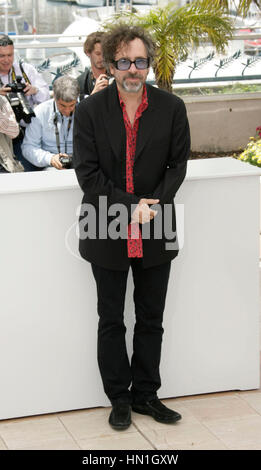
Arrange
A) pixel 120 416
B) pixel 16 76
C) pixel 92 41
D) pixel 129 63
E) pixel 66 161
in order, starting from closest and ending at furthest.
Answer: pixel 129 63 → pixel 120 416 → pixel 66 161 → pixel 92 41 → pixel 16 76

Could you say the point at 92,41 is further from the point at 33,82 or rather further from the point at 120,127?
the point at 120,127

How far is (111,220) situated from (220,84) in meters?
7.84

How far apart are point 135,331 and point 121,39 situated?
54.8 inches

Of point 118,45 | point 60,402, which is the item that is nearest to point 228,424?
point 60,402

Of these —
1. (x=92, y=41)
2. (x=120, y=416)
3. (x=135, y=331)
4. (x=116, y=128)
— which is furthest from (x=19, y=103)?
(x=120, y=416)

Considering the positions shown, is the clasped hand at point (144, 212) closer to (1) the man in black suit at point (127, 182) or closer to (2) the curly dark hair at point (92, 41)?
(1) the man in black suit at point (127, 182)

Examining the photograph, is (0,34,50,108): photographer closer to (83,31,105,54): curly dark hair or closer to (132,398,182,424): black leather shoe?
(83,31,105,54): curly dark hair

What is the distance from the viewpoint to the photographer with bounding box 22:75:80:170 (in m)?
5.53

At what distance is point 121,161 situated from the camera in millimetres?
3648

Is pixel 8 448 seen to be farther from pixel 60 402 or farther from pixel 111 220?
pixel 111 220

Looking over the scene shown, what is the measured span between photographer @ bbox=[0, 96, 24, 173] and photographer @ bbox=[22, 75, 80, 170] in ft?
0.79

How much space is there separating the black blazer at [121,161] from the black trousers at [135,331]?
0.10 meters

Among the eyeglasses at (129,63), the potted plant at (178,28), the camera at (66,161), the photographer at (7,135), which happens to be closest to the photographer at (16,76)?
the photographer at (7,135)

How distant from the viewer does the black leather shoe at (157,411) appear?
389cm
